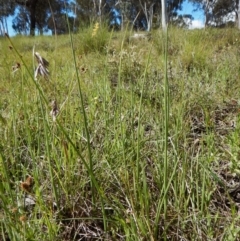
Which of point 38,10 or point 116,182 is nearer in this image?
point 116,182

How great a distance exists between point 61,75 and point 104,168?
3.21 ft

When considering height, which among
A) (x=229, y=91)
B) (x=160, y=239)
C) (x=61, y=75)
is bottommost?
(x=160, y=239)

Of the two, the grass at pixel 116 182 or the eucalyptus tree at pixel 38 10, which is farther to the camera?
the eucalyptus tree at pixel 38 10

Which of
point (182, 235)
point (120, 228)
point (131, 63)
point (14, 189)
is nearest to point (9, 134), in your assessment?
point (14, 189)

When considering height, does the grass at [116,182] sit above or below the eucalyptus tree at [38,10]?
below

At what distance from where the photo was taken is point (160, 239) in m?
0.49

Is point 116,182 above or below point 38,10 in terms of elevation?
below

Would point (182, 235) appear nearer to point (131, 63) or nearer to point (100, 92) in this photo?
point (100, 92)

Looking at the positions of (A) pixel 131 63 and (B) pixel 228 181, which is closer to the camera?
(B) pixel 228 181

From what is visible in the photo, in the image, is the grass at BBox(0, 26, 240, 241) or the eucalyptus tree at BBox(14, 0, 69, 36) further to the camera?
the eucalyptus tree at BBox(14, 0, 69, 36)

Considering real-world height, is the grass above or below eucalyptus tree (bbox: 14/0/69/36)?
below

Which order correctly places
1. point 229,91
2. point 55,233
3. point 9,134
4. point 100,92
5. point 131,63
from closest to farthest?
1. point 55,233
2. point 9,134
3. point 100,92
4. point 229,91
5. point 131,63

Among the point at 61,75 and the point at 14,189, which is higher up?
the point at 61,75

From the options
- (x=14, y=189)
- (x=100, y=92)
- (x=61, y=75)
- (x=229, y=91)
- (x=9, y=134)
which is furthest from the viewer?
(x=61, y=75)
